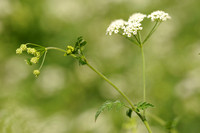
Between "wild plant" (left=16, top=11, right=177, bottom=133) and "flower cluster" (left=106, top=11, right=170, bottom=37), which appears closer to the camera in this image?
"wild plant" (left=16, top=11, right=177, bottom=133)

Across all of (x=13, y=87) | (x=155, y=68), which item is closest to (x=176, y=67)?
(x=155, y=68)

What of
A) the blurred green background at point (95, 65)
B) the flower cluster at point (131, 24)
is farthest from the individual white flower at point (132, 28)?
the blurred green background at point (95, 65)

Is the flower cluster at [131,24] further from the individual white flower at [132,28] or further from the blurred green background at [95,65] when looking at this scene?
the blurred green background at [95,65]

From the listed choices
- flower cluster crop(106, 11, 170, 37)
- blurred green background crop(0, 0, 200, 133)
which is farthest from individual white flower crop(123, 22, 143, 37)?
blurred green background crop(0, 0, 200, 133)

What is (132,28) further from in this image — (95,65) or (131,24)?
(95,65)

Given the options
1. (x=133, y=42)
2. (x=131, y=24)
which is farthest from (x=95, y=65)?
(x=131, y=24)

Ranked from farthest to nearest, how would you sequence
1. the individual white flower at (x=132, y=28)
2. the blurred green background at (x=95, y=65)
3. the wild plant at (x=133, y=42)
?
the blurred green background at (x=95, y=65), the individual white flower at (x=132, y=28), the wild plant at (x=133, y=42)

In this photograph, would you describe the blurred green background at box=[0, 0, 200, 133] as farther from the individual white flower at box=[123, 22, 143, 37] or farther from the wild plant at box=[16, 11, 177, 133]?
the individual white flower at box=[123, 22, 143, 37]

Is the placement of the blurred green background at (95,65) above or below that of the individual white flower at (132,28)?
above
